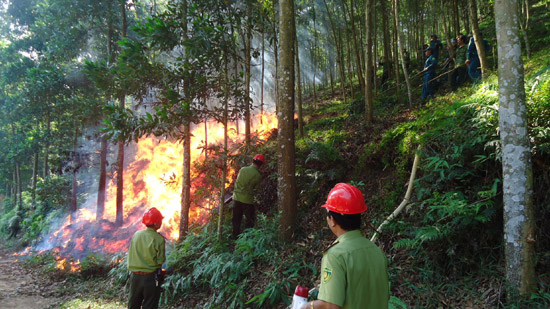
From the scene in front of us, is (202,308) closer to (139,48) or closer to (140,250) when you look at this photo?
(140,250)

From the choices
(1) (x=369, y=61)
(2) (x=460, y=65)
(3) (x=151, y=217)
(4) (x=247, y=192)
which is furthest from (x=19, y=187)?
(2) (x=460, y=65)

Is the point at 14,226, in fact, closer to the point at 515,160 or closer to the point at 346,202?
the point at 346,202

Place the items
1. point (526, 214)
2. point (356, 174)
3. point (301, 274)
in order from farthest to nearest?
1. point (356, 174)
2. point (301, 274)
3. point (526, 214)

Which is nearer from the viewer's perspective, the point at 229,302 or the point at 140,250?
the point at 140,250

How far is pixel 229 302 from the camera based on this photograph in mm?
5414

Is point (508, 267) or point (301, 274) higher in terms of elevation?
point (508, 267)

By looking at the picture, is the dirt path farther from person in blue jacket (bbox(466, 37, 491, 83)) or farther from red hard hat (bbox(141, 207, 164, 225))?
person in blue jacket (bbox(466, 37, 491, 83))

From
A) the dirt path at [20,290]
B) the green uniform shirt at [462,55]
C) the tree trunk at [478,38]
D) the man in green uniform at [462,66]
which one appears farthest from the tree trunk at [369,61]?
the dirt path at [20,290]

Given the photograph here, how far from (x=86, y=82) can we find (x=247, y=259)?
15193mm

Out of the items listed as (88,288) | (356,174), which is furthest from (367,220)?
(88,288)

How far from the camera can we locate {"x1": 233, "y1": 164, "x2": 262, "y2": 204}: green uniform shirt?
7188 millimetres

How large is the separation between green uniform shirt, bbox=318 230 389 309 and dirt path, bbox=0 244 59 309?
28.7ft

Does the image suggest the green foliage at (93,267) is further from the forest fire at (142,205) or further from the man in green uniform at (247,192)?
the man in green uniform at (247,192)

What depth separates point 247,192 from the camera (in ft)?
23.9
